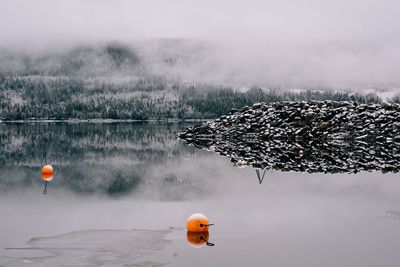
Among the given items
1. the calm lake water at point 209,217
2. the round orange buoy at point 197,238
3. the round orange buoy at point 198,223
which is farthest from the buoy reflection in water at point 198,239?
the calm lake water at point 209,217

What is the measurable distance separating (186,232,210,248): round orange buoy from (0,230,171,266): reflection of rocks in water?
3.34 ft

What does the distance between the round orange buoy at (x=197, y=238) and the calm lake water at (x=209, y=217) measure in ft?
1.18

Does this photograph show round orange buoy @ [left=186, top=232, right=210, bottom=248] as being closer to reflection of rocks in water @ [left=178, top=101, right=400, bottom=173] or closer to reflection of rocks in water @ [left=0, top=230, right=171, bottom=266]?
reflection of rocks in water @ [left=0, top=230, right=171, bottom=266]

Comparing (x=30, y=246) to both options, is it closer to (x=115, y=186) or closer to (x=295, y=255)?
(x=295, y=255)

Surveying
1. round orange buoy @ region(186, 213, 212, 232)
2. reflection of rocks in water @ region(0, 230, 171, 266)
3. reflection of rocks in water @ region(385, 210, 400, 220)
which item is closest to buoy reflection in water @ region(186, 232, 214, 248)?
round orange buoy @ region(186, 213, 212, 232)

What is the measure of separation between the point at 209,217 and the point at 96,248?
7.59 meters

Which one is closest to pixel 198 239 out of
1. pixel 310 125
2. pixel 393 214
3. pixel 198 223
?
pixel 198 223

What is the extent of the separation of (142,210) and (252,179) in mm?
16147

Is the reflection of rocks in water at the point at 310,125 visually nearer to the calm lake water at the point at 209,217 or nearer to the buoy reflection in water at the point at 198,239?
the calm lake water at the point at 209,217

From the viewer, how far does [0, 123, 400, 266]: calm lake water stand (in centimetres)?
1949

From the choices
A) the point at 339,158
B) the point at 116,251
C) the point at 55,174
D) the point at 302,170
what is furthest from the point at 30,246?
the point at 339,158

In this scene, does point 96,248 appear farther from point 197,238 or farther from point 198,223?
point 198,223

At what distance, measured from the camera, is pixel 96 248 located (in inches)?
810

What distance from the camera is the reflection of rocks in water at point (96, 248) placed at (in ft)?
61.5
